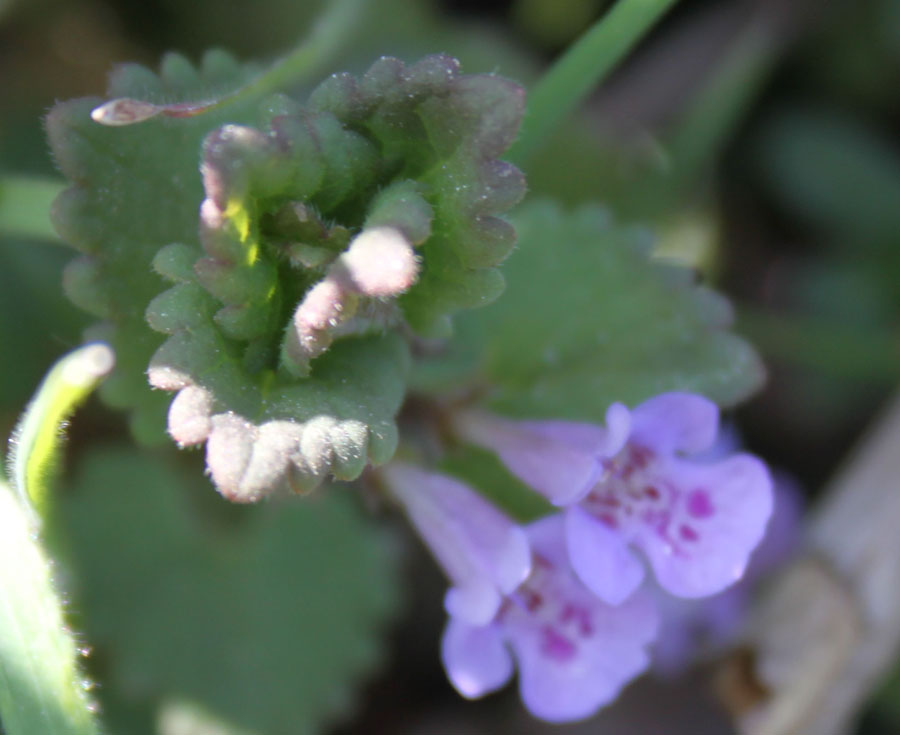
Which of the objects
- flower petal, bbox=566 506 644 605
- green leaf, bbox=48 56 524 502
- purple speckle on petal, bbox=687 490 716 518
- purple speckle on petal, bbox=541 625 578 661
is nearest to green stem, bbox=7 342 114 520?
green leaf, bbox=48 56 524 502

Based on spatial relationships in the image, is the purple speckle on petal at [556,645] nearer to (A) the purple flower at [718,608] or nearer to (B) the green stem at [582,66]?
(B) the green stem at [582,66]

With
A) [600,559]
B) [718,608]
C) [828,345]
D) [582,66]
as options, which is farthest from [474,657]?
[828,345]

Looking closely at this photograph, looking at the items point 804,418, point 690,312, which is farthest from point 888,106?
point 690,312

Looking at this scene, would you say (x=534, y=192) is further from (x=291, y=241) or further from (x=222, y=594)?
(x=291, y=241)

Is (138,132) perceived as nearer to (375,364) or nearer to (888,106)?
(375,364)

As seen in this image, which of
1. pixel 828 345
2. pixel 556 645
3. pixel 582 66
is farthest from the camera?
pixel 828 345
